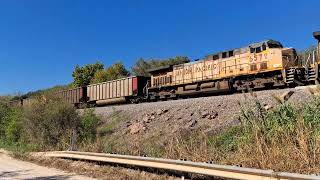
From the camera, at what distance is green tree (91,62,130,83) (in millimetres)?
67938

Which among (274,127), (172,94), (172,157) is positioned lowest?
(172,157)

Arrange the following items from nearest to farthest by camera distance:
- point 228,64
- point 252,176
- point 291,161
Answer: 1. point 252,176
2. point 291,161
3. point 228,64

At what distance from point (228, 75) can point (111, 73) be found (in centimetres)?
4704

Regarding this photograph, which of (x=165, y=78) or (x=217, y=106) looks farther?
(x=165, y=78)

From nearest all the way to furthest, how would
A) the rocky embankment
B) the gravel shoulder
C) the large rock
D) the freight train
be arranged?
the gravel shoulder < the rocky embankment < the large rock < the freight train

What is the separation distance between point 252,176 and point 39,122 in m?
15.2

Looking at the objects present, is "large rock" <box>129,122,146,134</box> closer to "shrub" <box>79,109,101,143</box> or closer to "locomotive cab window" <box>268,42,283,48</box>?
"shrub" <box>79,109,101,143</box>

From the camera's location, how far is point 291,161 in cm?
691

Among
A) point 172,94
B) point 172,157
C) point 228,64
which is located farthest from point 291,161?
point 172,94

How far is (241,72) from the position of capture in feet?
77.2

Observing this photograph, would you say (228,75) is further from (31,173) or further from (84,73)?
(84,73)

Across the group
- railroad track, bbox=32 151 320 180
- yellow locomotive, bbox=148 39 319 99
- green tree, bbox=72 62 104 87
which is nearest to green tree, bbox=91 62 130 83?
green tree, bbox=72 62 104 87

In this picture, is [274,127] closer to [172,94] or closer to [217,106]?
[217,106]

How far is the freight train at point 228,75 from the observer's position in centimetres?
2034
